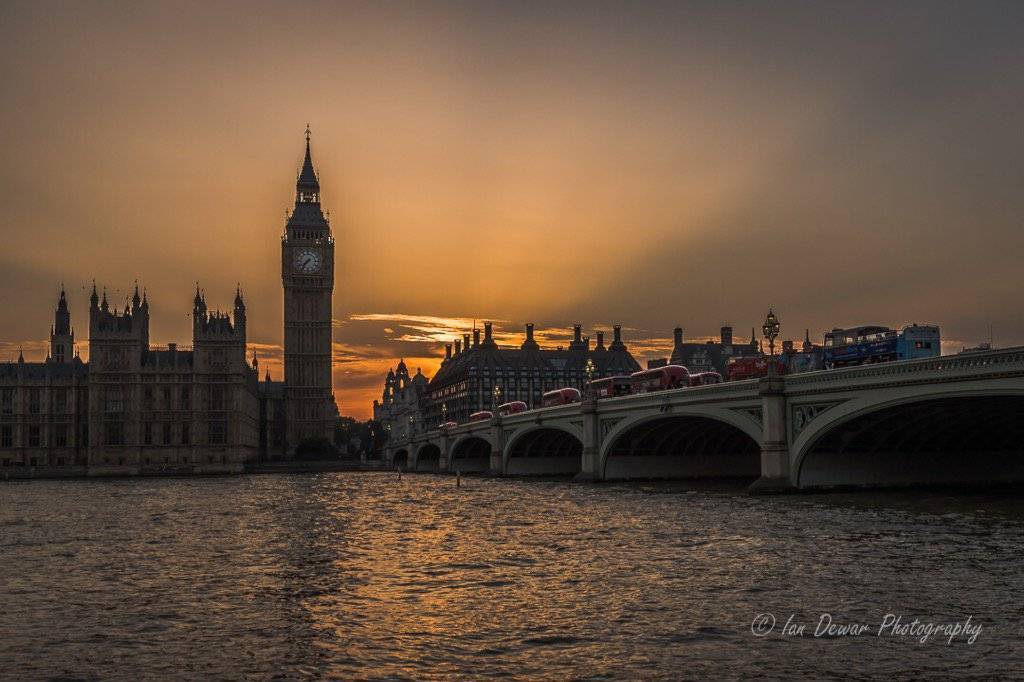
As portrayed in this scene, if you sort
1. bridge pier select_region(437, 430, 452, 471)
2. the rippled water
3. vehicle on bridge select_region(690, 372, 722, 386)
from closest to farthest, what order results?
the rippled water < vehicle on bridge select_region(690, 372, 722, 386) < bridge pier select_region(437, 430, 452, 471)

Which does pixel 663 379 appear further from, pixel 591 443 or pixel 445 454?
pixel 445 454

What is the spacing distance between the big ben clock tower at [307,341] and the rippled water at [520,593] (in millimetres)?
144067

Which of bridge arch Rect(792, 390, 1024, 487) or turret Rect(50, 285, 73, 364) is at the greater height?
turret Rect(50, 285, 73, 364)

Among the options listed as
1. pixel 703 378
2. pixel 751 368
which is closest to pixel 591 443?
pixel 703 378

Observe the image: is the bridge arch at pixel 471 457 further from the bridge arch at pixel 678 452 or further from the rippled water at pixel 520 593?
the rippled water at pixel 520 593

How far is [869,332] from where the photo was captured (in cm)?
5244

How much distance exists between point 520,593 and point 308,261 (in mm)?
180597

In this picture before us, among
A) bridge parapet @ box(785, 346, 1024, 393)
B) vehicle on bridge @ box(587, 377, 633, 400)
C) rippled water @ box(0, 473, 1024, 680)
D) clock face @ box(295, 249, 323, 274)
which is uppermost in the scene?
clock face @ box(295, 249, 323, 274)

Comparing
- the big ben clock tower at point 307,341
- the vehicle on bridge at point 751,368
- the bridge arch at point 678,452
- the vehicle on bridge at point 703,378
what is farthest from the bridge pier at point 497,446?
the big ben clock tower at point 307,341

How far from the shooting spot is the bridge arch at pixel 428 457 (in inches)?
6243

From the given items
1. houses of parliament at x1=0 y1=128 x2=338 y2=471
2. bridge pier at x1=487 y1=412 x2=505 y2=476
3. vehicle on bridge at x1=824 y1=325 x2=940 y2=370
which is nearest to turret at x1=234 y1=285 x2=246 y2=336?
houses of parliament at x1=0 y1=128 x2=338 y2=471

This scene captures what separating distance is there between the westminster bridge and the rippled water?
4.58m

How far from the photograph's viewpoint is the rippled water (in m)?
17.1

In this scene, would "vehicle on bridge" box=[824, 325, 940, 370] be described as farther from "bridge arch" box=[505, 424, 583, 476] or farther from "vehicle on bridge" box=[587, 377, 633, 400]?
"bridge arch" box=[505, 424, 583, 476]
